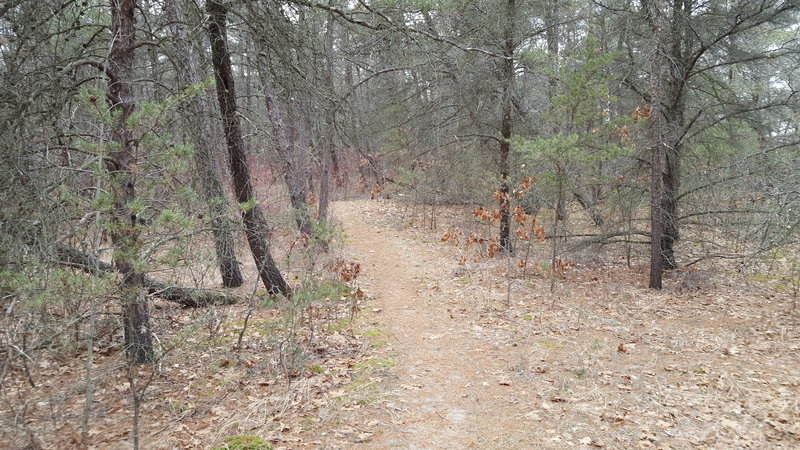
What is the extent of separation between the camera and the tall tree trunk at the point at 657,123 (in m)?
8.99

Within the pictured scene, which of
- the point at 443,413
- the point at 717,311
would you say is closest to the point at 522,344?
the point at 443,413

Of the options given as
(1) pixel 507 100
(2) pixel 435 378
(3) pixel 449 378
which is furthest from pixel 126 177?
(1) pixel 507 100

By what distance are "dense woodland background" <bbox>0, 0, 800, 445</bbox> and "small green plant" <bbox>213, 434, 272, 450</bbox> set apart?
0.77 meters

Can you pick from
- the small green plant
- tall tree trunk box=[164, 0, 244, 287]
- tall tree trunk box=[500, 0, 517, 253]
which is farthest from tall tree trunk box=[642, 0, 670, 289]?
the small green plant

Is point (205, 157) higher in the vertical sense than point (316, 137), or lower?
lower

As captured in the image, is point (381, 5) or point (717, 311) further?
point (717, 311)

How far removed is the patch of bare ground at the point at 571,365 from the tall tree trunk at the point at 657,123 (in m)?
0.92

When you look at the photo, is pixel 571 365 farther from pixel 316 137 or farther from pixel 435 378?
pixel 316 137

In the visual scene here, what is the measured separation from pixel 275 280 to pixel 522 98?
23.4 ft

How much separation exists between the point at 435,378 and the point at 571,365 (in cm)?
165

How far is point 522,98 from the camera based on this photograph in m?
11.6

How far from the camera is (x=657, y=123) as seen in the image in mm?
9281

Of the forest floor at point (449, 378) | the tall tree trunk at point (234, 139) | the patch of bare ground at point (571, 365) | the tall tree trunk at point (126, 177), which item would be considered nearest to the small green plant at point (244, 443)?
the forest floor at point (449, 378)

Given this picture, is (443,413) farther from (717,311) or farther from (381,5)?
(717,311)
